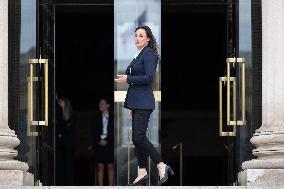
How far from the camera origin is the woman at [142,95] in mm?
14820

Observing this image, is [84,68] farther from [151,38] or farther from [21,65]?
[151,38]

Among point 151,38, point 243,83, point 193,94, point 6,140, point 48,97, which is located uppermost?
point 151,38

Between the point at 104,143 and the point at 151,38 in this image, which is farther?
the point at 104,143

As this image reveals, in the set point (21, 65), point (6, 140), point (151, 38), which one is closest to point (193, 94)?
point (21, 65)

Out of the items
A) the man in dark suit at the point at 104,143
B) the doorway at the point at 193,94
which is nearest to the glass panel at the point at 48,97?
the man in dark suit at the point at 104,143

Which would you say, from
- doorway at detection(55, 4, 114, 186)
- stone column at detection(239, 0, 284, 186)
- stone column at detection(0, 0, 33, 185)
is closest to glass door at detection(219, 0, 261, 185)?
stone column at detection(239, 0, 284, 186)

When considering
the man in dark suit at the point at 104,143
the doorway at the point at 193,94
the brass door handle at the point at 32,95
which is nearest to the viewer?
the brass door handle at the point at 32,95

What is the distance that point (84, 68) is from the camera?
25703mm

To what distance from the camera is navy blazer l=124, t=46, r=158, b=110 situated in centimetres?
1480

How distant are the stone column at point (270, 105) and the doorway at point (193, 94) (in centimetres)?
814

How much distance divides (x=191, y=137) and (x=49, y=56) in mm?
8594

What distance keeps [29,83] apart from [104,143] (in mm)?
3311

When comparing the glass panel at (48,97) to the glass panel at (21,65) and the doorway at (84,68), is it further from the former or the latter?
the doorway at (84,68)

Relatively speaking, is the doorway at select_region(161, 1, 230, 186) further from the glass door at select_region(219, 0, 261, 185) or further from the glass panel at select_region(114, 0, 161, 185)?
the glass door at select_region(219, 0, 261, 185)
